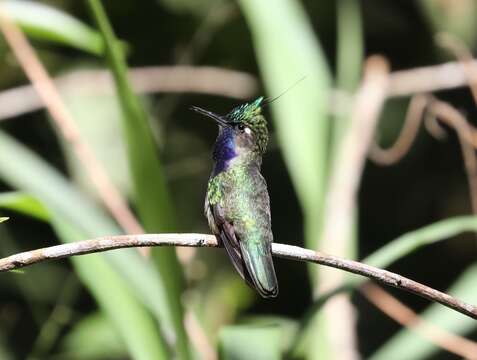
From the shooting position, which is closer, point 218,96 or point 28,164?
point 28,164

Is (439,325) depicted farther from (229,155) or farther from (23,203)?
(23,203)

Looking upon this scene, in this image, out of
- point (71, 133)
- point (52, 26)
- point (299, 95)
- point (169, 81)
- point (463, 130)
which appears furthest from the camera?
point (169, 81)

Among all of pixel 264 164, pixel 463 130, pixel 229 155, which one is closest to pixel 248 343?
pixel 229 155

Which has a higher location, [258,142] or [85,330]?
[85,330]

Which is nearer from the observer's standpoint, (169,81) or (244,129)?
(244,129)

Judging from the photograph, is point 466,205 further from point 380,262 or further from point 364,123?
point 380,262

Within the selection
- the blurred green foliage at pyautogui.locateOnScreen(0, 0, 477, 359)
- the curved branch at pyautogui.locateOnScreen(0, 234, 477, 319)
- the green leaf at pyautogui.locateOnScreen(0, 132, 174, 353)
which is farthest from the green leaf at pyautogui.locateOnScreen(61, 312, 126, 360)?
the curved branch at pyautogui.locateOnScreen(0, 234, 477, 319)

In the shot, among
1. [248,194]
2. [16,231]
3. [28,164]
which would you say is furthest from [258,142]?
[16,231]

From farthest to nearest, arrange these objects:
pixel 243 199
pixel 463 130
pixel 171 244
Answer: pixel 463 130 → pixel 243 199 → pixel 171 244
